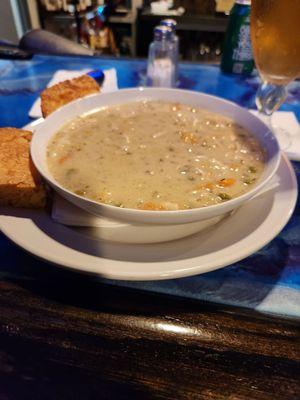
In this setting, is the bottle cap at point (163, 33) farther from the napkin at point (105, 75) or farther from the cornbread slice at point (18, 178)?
the cornbread slice at point (18, 178)

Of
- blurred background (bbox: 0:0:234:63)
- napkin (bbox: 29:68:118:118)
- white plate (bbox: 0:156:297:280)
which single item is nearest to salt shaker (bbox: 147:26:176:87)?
napkin (bbox: 29:68:118:118)

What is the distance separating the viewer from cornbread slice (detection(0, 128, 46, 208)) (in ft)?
2.66

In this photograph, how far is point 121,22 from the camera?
423 centimetres

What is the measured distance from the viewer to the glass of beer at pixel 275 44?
43.6 inches

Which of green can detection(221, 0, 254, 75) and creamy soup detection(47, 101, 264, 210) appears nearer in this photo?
creamy soup detection(47, 101, 264, 210)

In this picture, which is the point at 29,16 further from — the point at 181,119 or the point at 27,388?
the point at 27,388

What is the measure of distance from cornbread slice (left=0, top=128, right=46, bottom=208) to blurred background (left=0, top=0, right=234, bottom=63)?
11.5 feet

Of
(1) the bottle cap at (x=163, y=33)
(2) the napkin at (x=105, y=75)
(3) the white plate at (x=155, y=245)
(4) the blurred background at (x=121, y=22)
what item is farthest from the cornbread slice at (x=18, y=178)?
(4) the blurred background at (x=121, y=22)

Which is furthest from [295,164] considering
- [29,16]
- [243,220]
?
[29,16]

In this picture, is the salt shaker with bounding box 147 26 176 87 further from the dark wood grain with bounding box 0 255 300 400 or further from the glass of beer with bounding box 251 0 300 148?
the dark wood grain with bounding box 0 255 300 400

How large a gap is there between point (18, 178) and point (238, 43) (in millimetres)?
1485

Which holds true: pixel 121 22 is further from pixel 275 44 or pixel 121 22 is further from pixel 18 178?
pixel 18 178

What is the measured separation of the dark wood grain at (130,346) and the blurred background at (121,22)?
Answer: 12.5 ft

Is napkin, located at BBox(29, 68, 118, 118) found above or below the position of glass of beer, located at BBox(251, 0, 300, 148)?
below
